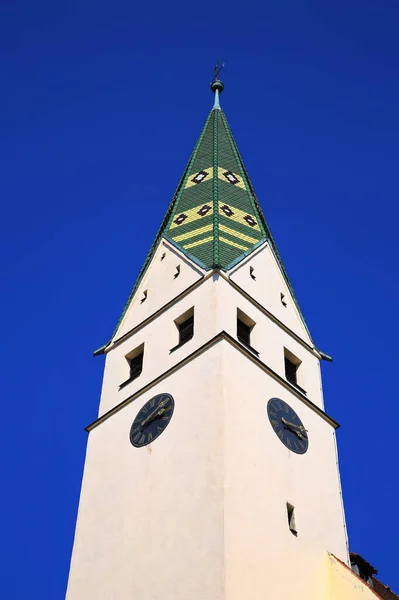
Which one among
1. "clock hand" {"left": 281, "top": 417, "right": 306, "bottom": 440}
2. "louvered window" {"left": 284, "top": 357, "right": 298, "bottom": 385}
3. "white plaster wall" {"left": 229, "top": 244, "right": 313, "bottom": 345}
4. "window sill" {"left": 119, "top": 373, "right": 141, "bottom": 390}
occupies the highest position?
"white plaster wall" {"left": 229, "top": 244, "right": 313, "bottom": 345}

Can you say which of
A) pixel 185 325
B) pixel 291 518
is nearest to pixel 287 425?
pixel 291 518

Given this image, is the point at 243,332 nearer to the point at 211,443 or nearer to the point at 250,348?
the point at 250,348

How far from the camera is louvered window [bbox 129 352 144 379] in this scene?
25188mm

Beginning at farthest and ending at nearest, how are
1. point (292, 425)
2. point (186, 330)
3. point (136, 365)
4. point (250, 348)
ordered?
1. point (136, 365)
2. point (186, 330)
3. point (250, 348)
4. point (292, 425)

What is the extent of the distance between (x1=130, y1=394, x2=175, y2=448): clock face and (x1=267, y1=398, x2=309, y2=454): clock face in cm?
239

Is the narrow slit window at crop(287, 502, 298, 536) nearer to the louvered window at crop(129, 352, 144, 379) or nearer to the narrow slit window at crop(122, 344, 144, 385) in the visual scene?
the louvered window at crop(129, 352, 144, 379)

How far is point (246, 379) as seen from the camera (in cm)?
2245

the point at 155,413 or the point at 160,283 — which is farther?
the point at 160,283

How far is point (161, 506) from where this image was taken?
66.8 feet

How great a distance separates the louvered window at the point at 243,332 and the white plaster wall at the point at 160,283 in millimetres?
1806

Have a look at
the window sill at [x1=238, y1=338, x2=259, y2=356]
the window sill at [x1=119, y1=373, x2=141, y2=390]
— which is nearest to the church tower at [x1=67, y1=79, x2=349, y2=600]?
the window sill at [x1=119, y1=373, x2=141, y2=390]

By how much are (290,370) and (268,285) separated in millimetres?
2996

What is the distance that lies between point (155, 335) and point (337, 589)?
8530 mm

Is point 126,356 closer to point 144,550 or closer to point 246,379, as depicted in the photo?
point 246,379
